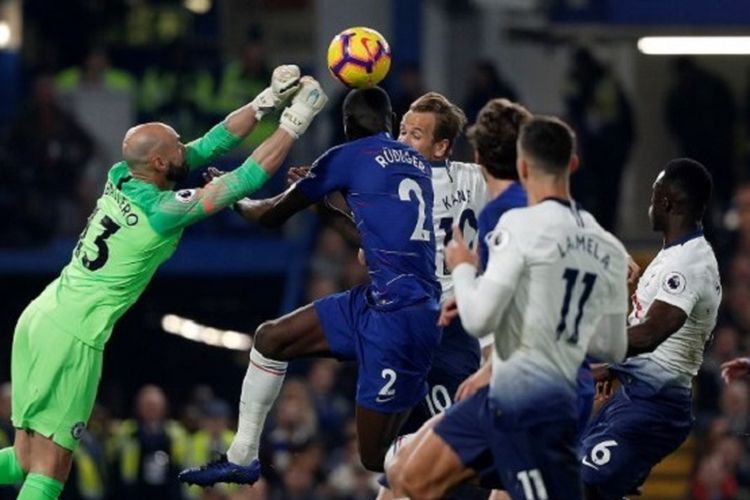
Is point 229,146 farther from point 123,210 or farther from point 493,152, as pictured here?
point 493,152

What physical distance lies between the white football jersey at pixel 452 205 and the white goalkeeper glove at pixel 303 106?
30.0 inches

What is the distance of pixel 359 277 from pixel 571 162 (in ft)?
35.0

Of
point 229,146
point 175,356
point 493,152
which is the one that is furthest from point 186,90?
point 493,152

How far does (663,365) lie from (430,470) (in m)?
2.23

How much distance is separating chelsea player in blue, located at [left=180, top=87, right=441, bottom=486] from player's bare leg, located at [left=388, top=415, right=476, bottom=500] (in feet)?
5.26

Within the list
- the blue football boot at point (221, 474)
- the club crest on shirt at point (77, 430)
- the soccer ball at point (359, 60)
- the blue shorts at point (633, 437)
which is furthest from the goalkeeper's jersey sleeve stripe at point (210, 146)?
the blue shorts at point (633, 437)

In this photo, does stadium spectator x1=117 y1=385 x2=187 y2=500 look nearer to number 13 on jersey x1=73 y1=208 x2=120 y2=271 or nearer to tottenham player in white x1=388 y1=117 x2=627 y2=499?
number 13 on jersey x1=73 y1=208 x2=120 y2=271

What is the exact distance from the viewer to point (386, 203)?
1190 cm

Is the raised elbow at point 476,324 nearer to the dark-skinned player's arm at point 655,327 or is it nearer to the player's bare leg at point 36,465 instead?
the dark-skinned player's arm at point 655,327

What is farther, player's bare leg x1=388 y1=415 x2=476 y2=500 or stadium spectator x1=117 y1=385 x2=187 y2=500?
stadium spectator x1=117 y1=385 x2=187 y2=500

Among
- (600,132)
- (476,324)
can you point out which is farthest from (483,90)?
(476,324)

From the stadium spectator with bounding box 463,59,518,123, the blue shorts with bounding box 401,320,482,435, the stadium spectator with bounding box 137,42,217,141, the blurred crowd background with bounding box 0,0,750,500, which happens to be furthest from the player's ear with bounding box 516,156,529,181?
the stadium spectator with bounding box 137,42,217,141

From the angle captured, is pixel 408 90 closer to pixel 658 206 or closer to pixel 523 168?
pixel 658 206

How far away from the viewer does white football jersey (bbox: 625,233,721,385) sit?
11.7 metres
